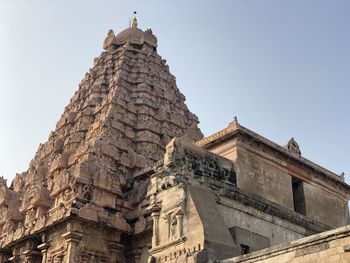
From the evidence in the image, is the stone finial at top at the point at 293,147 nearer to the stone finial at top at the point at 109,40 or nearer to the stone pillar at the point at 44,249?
the stone pillar at the point at 44,249

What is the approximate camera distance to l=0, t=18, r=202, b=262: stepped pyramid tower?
23469 millimetres

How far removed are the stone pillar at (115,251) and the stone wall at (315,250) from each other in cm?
1159

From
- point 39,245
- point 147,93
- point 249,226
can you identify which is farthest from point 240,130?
point 147,93

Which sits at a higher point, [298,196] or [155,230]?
[298,196]

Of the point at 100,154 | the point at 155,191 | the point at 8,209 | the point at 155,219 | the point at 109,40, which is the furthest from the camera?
the point at 109,40

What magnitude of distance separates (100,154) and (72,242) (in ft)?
18.9

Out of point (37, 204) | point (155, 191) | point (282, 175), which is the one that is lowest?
point (155, 191)

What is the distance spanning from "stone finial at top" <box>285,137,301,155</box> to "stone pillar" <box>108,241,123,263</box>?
30.7 ft

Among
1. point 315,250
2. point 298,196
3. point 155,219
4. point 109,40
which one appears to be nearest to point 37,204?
point 155,219

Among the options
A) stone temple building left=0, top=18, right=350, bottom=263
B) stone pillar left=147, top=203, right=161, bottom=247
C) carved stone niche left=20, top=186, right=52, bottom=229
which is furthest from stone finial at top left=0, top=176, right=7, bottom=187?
stone pillar left=147, top=203, right=161, bottom=247

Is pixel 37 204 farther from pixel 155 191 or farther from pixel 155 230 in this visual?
pixel 155 230

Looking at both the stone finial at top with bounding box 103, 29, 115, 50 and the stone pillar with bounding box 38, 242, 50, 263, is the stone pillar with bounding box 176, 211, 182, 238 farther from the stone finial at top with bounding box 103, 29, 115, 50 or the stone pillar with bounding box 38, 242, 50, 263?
the stone finial at top with bounding box 103, 29, 115, 50

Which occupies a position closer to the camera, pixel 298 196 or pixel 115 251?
pixel 298 196

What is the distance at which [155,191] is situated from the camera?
57.2 feet
